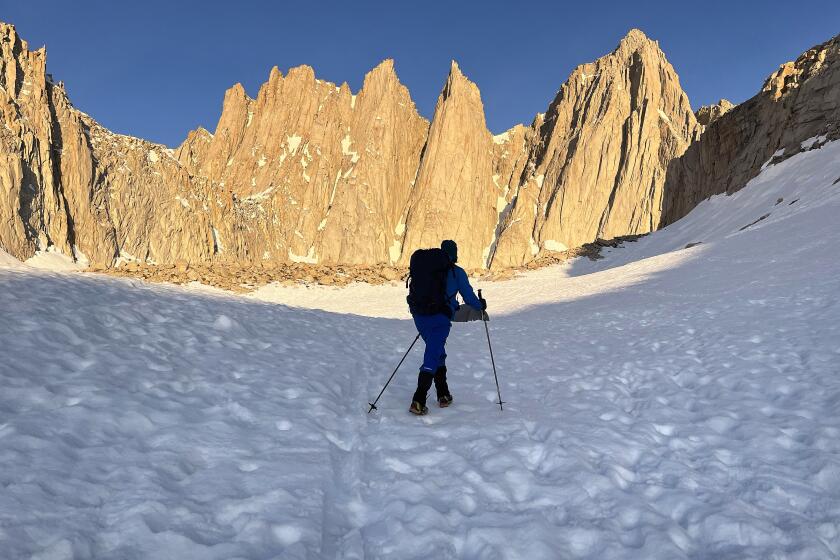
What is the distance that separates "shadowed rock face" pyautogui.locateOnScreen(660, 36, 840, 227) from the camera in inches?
1421

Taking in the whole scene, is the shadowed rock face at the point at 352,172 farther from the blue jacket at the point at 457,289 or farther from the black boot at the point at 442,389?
the black boot at the point at 442,389

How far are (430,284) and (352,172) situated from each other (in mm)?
83097

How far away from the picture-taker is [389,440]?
480 centimetres

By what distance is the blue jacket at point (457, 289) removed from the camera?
613 centimetres

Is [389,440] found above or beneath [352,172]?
beneath

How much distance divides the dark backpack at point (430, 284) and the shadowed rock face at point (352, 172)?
51008 millimetres

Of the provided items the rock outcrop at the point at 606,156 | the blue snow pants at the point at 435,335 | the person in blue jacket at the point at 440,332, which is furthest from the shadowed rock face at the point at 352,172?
the blue snow pants at the point at 435,335

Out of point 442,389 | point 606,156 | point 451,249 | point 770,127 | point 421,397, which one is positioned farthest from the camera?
point 606,156

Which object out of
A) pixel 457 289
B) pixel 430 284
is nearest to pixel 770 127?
pixel 457 289

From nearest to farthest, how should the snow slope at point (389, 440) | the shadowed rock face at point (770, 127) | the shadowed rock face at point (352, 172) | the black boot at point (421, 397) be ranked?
the snow slope at point (389, 440) < the black boot at point (421, 397) < the shadowed rock face at point (770, 127) < the shadowed rock face at point (352, 172)

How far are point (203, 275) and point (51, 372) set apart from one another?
22.1m

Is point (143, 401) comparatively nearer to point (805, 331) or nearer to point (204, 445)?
point (204, 445)

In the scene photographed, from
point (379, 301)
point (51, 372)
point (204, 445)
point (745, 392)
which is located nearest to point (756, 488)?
point (745, 392)

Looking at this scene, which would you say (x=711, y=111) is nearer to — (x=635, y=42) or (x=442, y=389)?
(x=635, y=42)
